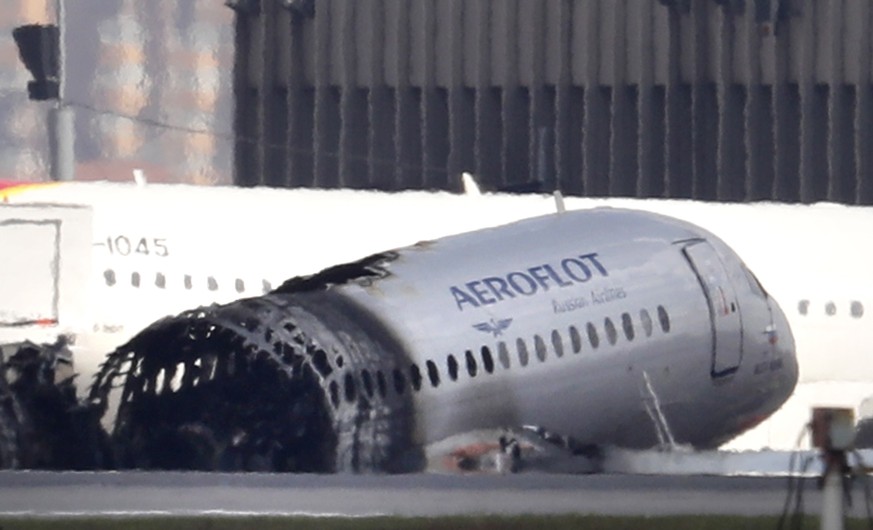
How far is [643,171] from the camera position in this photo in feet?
182

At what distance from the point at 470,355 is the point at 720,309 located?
14.1 ft

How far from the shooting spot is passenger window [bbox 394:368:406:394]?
76.7ft

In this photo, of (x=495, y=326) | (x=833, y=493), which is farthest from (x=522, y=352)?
(x=833, y=493)

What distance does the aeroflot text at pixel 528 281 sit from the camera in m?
24.7

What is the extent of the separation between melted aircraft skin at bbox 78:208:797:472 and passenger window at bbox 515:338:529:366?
2 cm

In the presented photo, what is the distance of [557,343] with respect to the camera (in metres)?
25.2

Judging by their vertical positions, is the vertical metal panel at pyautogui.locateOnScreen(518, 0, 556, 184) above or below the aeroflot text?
above

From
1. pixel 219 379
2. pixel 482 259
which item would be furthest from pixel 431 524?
pixel 482 259

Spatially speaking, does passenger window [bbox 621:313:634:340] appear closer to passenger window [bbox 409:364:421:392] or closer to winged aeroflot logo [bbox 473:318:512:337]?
winged aeroflot logo [bbox 473:318:512:337]

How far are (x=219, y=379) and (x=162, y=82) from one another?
3491 centimetres

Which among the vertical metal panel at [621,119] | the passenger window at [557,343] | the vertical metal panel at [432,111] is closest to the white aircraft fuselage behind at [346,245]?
the passenger window at [557,343]

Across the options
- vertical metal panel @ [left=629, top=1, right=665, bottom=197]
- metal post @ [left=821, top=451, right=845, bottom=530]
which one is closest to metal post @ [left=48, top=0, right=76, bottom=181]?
vertical metal panel @ [left=629, top=1, right=665, bottom=197]

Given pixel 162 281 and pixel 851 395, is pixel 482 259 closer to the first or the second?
pixel 162 281

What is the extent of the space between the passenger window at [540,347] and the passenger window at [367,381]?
102 inches
